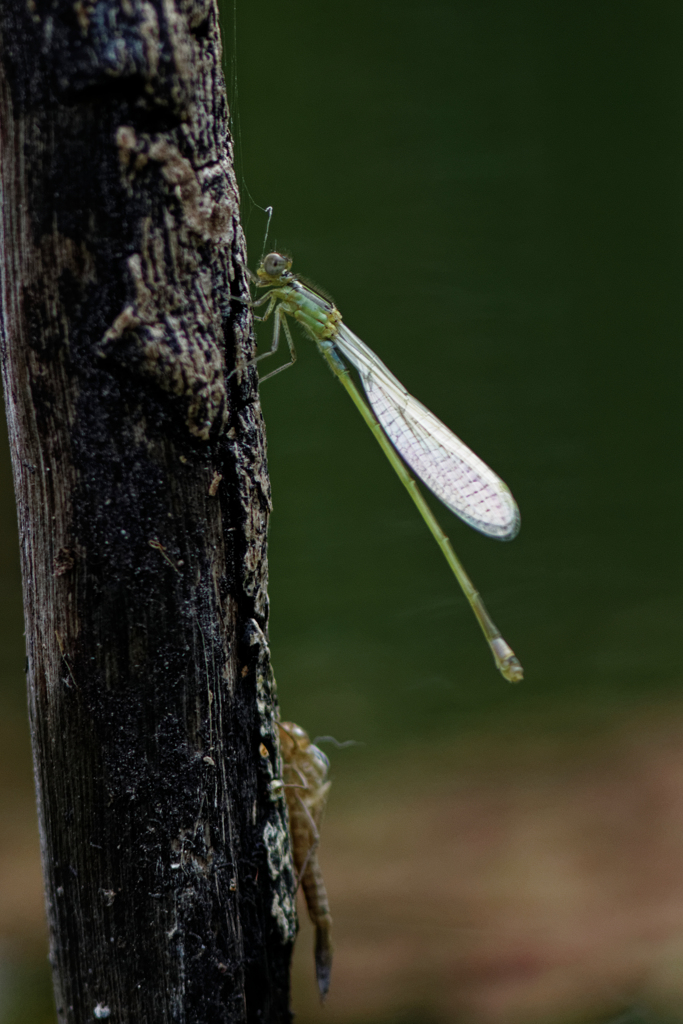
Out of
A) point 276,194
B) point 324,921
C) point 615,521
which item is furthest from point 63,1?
point 615,521

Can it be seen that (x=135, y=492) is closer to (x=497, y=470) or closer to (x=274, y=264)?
(x=274, y=264)

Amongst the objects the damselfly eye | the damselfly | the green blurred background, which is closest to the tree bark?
the damselfly eye

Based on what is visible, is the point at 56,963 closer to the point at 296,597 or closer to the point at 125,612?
the point at 125,612

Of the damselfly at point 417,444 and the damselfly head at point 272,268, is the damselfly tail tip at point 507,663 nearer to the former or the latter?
the damselfly at point 417,444

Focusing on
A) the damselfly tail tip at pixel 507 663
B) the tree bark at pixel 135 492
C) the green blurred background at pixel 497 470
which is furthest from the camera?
the green blurred background at pixel 497 470

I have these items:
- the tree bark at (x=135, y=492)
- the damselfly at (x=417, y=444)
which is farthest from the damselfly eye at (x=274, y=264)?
the tree bark at (x=135, y=492)

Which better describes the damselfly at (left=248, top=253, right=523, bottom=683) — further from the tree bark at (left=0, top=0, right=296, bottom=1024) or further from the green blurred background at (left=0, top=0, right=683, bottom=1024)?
the green blurred background at (left=0, top=0, right=683, bottom=1024)
